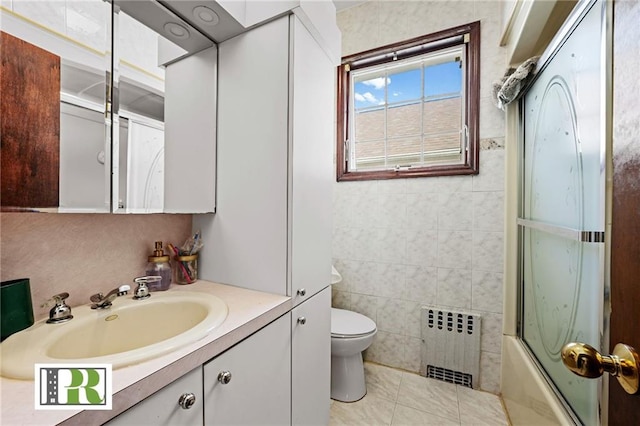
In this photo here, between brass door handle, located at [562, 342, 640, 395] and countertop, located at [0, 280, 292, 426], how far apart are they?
2.33 feet

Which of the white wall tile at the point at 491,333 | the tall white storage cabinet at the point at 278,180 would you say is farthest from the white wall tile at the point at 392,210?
the tall white storage cabinet at the point at 278,180

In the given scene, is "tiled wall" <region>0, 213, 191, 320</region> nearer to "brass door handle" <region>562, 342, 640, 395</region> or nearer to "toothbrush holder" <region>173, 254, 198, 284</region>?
"toothbrush holder" <region>173, 254, 198, 284</region>

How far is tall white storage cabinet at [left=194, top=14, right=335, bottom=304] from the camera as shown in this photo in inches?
40.0

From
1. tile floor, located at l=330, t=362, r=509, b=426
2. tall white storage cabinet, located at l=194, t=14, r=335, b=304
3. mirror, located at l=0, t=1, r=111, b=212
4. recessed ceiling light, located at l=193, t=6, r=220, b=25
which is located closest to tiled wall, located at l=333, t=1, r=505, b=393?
tile floor, located at l=330, t=362, r=509, b=426

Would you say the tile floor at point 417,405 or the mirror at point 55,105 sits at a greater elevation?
the mirror at point 55,105

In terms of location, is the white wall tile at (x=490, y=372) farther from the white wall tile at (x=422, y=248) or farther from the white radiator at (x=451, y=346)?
the white wall tile at (x=422, y=248)

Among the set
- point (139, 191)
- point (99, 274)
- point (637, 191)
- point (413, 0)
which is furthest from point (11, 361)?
point (413, 0)

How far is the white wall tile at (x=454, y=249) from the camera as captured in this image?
5.82ft

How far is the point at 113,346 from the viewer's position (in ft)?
2.72

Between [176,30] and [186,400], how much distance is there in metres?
1.27

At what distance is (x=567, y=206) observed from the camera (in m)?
1.06

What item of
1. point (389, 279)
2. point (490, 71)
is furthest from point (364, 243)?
point (490, 71)

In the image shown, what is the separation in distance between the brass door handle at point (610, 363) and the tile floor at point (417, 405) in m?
1.36

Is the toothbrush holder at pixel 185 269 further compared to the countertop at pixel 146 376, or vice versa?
the toothbrush holder at pixel 185 269
